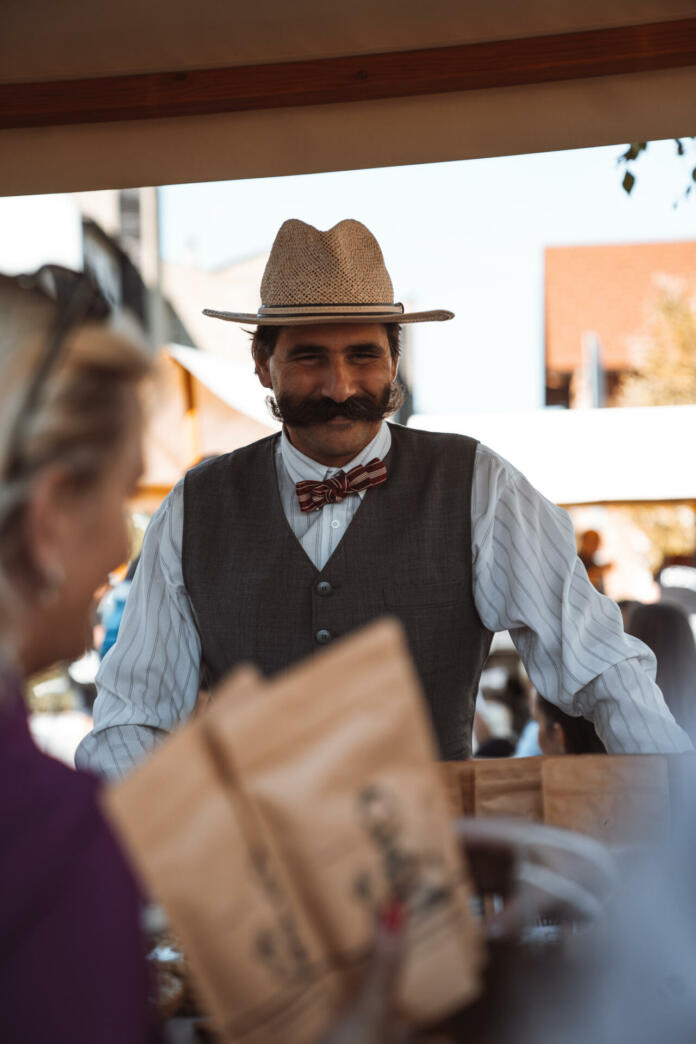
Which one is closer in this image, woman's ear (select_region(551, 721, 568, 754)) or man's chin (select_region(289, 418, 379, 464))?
man's chin (select_region(289, 418, 379, 464))

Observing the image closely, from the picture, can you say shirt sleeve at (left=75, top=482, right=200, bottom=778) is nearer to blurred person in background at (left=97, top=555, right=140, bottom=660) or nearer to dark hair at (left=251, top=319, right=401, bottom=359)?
dark hair at (left=251, top=319, right=401, bottom=359)

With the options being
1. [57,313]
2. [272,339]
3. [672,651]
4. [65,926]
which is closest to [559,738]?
[672,651]

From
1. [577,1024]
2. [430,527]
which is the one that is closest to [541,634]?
[430,527]

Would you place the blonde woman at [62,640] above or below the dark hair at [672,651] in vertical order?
above

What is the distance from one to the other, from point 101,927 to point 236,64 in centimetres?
162

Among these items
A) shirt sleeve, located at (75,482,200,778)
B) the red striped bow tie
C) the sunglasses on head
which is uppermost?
the sunglasses on head

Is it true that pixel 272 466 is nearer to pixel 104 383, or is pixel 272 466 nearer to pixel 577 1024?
pixel 104 383

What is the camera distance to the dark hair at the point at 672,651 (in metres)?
3.21

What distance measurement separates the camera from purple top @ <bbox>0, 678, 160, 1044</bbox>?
2.27ft

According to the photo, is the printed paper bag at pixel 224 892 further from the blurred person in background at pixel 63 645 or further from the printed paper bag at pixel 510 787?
the printed paper bag at pixel 510 787

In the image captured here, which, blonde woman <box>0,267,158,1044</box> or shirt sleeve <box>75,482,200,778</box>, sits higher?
blonde woman <box>0,267,158,1044</box>

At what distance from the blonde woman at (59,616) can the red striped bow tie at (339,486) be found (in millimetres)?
1151

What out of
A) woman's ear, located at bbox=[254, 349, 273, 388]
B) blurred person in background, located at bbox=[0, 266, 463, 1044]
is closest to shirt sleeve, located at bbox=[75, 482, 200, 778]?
woman's ear, located at bbox=[254, 349, 273, 388]

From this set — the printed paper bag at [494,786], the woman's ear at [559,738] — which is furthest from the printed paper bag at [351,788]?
the woman's ear at [559,738]
